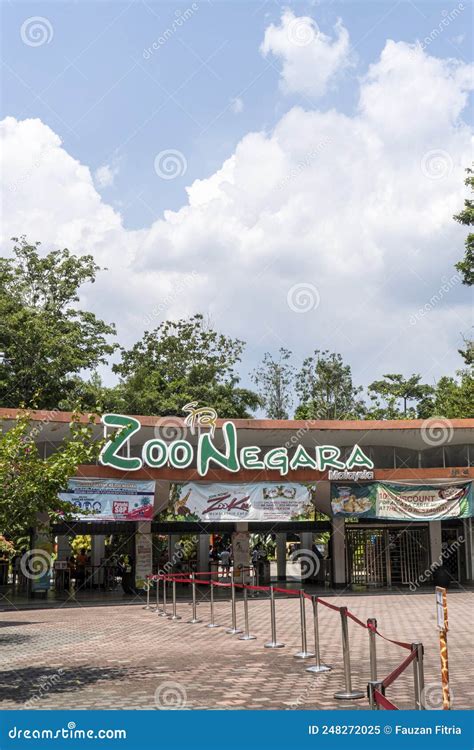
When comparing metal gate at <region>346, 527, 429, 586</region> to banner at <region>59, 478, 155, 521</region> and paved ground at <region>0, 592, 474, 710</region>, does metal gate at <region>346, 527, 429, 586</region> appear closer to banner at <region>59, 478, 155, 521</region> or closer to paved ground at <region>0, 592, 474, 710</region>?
banner at <region>59, 478, 155, 521</region>

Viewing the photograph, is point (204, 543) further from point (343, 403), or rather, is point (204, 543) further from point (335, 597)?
point (343, 403)

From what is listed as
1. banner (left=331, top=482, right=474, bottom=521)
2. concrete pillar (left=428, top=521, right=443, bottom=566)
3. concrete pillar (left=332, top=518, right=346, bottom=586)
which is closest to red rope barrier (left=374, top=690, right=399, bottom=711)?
banner (left=331, top=482, right=474, bottom=521)

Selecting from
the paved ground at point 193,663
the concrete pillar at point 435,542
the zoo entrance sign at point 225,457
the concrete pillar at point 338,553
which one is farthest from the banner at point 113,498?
the concrete pillar at point 435,542

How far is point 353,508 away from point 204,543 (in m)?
6.76

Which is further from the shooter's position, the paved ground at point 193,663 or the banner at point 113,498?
the banner at point 113,498

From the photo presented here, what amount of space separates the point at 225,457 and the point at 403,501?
21.4ft

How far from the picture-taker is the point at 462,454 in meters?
31.4

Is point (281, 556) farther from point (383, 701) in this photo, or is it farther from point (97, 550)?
point (383, 701)

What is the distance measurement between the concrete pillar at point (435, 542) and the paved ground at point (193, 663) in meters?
10.2

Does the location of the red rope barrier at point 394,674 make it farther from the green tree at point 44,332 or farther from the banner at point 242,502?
the green tree at point 44,332

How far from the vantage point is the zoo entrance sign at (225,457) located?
27016mm

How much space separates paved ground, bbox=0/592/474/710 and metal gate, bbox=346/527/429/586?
1010 centimetres

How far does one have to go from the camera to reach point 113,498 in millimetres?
26922
